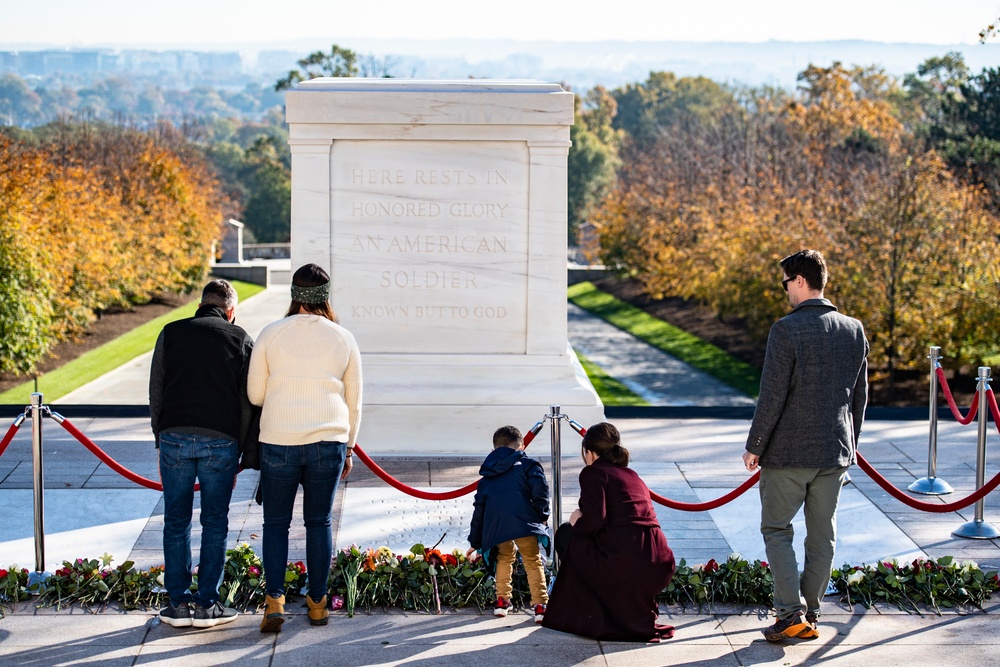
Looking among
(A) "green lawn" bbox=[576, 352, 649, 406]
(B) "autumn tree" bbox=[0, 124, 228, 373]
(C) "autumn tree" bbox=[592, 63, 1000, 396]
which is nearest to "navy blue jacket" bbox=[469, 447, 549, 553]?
(A) "green lawn" bbox=[576, 352, 649, 406]

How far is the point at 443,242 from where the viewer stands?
9375mm

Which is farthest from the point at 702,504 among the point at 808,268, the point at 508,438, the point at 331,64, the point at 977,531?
the point at 331,64

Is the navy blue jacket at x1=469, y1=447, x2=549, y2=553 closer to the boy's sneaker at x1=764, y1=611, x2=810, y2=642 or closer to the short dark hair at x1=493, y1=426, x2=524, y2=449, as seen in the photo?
the short dark hair at x1=493, y1=426, x2=524, y2=449

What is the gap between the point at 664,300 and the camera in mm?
32844

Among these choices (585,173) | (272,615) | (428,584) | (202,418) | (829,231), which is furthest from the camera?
(585,173)

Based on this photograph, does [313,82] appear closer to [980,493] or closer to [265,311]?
[980,493]

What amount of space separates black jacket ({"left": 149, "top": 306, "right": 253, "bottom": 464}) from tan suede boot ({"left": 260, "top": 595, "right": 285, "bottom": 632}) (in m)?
0.83

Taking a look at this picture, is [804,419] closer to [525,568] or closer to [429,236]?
[525,568]

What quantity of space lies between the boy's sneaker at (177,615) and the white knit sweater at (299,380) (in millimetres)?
975

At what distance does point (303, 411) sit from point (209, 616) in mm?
1149

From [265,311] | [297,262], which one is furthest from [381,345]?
[265,311]

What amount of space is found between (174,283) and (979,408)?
2467 centimetres

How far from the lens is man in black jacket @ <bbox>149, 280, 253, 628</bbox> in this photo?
17.6ft

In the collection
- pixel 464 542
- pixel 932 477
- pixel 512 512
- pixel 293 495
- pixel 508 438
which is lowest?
pixel 464 542
